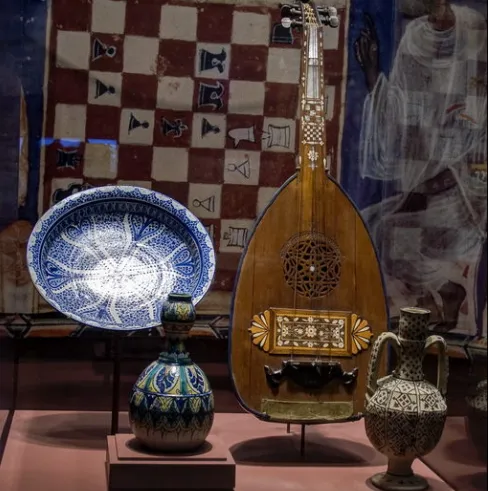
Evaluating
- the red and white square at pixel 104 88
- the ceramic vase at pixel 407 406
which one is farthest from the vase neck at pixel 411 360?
the red and white square at pixel 104 88

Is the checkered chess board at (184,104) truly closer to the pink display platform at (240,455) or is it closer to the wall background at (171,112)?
the wall background at (171,112)

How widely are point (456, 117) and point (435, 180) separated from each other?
30 centimetres

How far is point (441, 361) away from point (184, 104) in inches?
42.9

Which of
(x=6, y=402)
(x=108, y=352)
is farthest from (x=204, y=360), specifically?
(x=6, y=402)

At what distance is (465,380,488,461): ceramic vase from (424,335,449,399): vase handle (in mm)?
304

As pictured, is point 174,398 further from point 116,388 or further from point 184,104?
point 184,104

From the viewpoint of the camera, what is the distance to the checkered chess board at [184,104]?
2988 millimetres

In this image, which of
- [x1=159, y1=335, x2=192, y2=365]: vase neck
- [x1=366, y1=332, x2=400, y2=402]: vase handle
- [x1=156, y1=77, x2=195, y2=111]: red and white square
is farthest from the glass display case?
[x1=159, y1=335, x2=192, y2=365]: vase neck

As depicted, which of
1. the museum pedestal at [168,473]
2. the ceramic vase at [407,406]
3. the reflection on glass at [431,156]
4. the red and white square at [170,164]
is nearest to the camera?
the reflection on glass at [431,156]

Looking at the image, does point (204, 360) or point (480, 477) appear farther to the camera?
point (204, 360)

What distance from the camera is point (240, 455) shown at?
2.72m

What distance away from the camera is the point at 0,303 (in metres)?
2.92

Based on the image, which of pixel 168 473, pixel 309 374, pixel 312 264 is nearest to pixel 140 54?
pixel 312 264

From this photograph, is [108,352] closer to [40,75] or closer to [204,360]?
[204,360]
